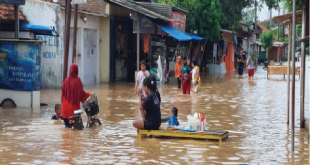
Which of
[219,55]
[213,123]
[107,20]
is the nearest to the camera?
[213,123]

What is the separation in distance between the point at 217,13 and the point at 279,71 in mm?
5736

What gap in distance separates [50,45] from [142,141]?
13.8 m

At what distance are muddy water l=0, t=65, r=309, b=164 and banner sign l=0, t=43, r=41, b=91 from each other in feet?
2.84

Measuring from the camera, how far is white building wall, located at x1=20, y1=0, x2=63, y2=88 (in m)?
24.8

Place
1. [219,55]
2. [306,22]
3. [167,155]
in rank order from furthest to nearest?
[219,55] < [306,22] < [167,155]

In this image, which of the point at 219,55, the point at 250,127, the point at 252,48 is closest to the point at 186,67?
the point at 250,127

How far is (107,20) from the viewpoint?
1209 inches

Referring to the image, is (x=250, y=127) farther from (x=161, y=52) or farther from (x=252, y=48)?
(x=252, y=48)

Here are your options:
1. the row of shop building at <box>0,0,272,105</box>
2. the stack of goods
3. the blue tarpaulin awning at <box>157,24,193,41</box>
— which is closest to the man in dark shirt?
the stack of goods

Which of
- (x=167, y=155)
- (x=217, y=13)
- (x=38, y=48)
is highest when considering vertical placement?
(x=217, y=13)

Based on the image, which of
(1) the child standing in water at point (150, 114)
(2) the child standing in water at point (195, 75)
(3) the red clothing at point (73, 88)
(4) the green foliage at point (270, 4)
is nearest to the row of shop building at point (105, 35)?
(2) the child standing in water at point (195, 75)

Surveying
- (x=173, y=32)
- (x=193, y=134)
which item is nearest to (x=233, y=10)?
(x=173, y=32)

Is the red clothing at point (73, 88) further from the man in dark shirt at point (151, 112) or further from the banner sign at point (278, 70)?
the banner sign at point (278, 70)

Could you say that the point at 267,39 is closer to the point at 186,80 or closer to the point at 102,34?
the point at 102,34
